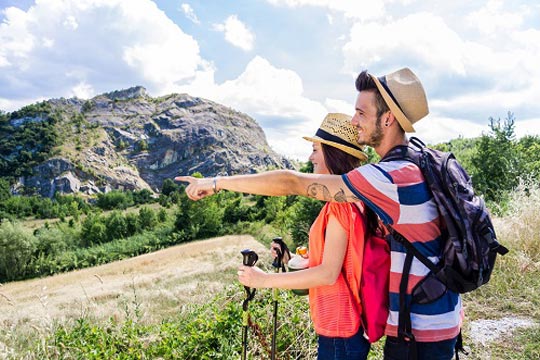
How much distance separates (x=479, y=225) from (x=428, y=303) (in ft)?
1.19

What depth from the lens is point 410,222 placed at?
1.54 meters

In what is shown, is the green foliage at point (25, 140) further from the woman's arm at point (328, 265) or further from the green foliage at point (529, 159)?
the woman's arm at point (328, 265)

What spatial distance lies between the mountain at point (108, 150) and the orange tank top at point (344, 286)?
501 ft

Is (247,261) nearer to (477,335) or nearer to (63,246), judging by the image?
(477,335)

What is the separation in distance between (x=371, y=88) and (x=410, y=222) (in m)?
0.59

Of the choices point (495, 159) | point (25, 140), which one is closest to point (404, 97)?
point (495, 159)

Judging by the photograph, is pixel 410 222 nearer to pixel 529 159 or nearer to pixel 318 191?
pixel 318 191

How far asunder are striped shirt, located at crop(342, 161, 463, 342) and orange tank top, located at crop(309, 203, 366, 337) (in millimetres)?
174

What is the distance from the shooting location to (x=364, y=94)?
1.74 m

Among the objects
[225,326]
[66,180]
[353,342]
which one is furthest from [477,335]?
[66,180]

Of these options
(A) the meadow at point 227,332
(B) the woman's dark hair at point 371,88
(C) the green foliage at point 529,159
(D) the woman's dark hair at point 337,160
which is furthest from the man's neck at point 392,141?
(C) the green foliage at point 529,159

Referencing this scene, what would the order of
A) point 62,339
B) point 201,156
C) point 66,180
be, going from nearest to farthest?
point 62,339, point 66,180, point 201,156

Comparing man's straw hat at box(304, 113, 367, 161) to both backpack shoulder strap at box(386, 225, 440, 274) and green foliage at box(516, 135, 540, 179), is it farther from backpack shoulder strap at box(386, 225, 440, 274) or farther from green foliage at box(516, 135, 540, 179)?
green foliage at box(516, 135, 540, 179)

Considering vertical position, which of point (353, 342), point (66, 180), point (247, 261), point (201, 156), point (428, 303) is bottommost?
point (353, 342)
